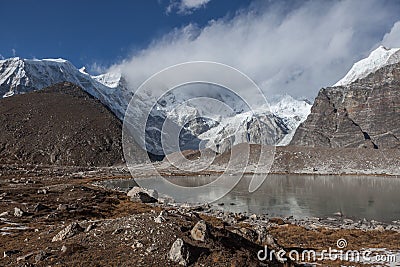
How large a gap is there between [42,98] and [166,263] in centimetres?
20628

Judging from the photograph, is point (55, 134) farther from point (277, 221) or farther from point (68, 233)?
point (68, 233)

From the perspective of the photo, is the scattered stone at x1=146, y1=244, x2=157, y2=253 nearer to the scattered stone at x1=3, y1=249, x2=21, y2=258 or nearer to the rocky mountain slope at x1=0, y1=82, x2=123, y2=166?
the scattered stone at x1=3, y1=249, x2=21, y2=258

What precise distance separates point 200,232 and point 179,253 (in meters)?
2.44

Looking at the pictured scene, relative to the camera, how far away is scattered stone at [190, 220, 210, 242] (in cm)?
1847

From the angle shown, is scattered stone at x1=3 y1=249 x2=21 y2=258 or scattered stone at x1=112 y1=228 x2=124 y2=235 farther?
scattered stone at x1=112 y1=228 x2=124 y2=235

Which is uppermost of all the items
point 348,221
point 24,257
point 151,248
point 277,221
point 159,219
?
point 159,219

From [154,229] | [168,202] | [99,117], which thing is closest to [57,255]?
[154,229]

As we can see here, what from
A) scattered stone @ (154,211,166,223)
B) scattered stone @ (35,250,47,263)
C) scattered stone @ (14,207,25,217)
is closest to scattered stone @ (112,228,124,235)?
scattered stone @ (154,211,166,223)

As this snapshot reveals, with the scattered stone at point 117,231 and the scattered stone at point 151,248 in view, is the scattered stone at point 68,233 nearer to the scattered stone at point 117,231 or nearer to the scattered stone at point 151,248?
the scattered stone at point 117,231

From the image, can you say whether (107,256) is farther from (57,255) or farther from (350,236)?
(350,236)

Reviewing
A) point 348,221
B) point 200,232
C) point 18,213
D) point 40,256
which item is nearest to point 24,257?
point 40,256

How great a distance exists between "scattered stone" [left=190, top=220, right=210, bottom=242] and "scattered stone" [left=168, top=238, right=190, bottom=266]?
70.7 inches

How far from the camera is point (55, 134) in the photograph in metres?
168

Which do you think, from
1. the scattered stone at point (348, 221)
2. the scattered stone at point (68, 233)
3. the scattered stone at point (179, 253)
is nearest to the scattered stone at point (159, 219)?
the scattered stone at point (179, 253)
